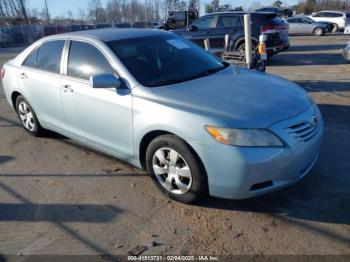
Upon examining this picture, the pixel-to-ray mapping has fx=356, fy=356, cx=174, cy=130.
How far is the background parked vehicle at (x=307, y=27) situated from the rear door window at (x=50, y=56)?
77.7 ft

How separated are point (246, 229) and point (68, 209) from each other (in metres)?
1.77

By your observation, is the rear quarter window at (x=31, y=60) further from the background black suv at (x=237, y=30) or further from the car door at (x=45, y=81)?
the background black suv at (x=237, y=30)

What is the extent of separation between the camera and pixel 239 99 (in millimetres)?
3412

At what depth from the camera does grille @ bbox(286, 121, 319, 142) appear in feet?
10.4

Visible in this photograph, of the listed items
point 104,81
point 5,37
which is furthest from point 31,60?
point 5,37

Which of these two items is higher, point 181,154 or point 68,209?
point 181,154

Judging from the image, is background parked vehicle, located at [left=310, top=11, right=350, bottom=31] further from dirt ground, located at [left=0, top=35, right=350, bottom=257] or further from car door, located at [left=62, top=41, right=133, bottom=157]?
car door, located at [left=62, top=41, right=133, bottom=157]

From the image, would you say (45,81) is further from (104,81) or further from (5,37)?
(5,37)

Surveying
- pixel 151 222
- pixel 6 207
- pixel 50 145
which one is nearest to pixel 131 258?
pixel 151 222

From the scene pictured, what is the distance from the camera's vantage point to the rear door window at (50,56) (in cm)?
471

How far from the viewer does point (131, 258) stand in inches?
113

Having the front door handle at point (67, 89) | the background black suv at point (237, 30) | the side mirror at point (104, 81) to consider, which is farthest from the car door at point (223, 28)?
the side mirror at point (104, 81)

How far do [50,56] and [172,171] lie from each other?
2604 millimetres

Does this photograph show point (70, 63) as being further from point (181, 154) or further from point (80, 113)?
point (181, 154)
